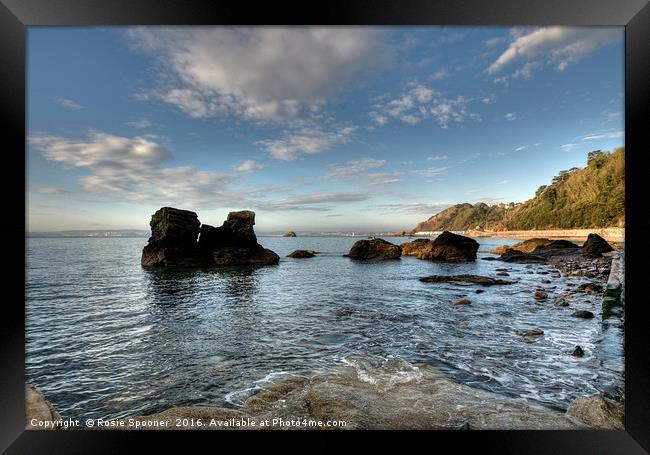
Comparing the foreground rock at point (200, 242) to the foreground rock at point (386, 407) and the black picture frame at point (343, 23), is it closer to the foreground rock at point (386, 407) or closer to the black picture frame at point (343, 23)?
the black picture frame at point (343, 23)

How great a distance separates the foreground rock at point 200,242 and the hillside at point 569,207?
32238mm

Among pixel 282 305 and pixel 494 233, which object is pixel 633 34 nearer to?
pixel 282 305

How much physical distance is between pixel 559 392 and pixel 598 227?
29897mm

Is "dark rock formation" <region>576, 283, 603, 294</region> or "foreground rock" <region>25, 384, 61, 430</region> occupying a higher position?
"foreground rock" <region>25, 384, 61, 430</region>

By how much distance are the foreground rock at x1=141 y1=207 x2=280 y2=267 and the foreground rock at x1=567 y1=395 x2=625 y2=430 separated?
31.3 meters

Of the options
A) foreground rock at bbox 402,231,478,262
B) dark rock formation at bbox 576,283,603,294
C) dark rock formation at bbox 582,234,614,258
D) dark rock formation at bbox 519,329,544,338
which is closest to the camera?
dark rock formation at bbox 519,329,544,338

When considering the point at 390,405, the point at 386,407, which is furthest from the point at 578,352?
the point at 386,407

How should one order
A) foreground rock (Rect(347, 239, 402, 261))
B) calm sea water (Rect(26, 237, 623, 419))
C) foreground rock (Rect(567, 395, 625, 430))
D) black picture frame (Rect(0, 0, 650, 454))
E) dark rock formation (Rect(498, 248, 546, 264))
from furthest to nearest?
foreground rock (Rect(347, 239, 402, 261)) → dark rock formation (Rect(498, 248, 546, 264)) → calm sea water (Rect(26, 237, 623, 419)) → foreground rock (Rect(567, 395, 625, 430)) → black picture frame (Rect(0, 0, 650, 454))

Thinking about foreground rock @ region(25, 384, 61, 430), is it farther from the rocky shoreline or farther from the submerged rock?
the submerged rock

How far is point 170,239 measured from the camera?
2878cm

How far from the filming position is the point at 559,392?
506 cm

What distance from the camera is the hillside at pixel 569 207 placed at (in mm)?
21780

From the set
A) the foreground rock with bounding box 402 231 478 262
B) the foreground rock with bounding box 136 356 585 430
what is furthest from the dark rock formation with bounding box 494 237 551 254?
the foreground rock with bounding box 136 356 585 430

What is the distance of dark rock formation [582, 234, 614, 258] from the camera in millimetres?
23809
